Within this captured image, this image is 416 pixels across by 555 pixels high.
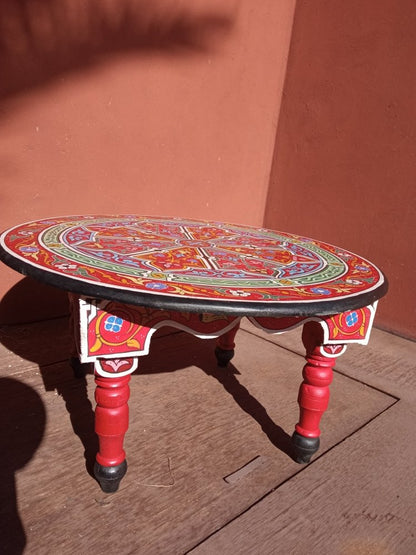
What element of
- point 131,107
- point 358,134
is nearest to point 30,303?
point 131,107

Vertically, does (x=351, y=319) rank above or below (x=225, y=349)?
above

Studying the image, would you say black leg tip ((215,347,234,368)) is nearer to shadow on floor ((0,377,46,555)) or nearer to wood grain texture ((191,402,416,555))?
wood grain texture ((191,402,416,555))

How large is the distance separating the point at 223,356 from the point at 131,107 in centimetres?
154

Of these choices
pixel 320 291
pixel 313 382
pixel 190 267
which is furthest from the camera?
pixel 313 382

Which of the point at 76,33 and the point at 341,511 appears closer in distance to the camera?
the point at 341,511

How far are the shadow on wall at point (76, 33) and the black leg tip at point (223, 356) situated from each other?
165 cm

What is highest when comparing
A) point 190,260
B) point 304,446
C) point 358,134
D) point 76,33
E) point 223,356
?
point 76,33

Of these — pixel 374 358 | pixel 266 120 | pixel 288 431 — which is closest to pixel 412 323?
pixel 374 358

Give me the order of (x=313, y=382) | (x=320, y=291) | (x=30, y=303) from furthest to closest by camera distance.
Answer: (x=30, y=303)
(x=313, y=382)
(x=320, y=291)

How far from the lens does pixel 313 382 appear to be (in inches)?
63.4

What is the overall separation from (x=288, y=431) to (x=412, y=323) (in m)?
1.52

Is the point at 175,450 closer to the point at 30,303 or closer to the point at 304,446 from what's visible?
the point at 304,446

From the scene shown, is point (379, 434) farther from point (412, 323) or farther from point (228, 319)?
point (412, 323)

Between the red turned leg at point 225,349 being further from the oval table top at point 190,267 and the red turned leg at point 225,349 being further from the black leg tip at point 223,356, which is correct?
the oval table top at point 190,267
